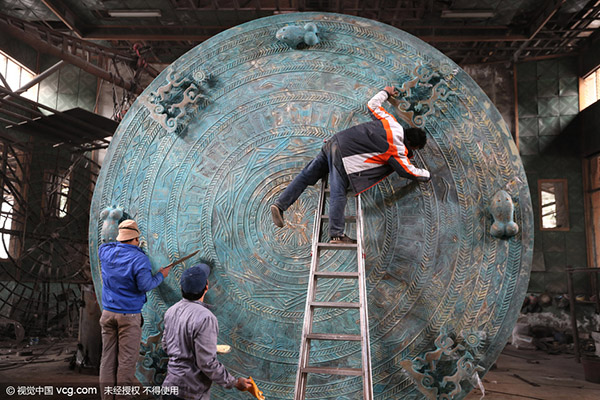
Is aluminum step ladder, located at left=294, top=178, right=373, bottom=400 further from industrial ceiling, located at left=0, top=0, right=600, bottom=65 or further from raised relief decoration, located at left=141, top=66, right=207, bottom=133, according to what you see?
industrial ceiling, located at left=0, top=0, right=600, bottom=65

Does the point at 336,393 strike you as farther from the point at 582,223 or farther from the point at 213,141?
the point at 582,223

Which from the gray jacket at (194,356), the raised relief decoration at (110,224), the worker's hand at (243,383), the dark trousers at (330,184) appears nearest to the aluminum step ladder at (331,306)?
the dark trousers at (330,184)

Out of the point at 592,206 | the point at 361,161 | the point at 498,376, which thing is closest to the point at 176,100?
the point at 361,161

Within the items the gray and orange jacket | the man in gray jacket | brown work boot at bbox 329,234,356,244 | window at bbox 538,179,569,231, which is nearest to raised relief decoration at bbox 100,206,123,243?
the man in gray jacket

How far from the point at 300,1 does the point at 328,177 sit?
594 cm

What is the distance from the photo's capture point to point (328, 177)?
4.34 m

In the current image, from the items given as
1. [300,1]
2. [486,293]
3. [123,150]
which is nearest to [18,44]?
[300,1]

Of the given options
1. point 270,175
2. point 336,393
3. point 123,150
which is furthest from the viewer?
point 123,150

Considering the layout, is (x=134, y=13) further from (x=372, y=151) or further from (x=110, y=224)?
(x=372, y=151)

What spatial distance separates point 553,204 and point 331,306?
13.0 meters

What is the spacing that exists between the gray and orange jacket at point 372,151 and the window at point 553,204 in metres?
11.9

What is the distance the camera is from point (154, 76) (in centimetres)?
1177

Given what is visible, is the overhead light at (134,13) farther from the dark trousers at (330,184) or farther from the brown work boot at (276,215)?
the brown work boot at (276,215)

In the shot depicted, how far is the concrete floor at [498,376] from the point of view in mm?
6941
